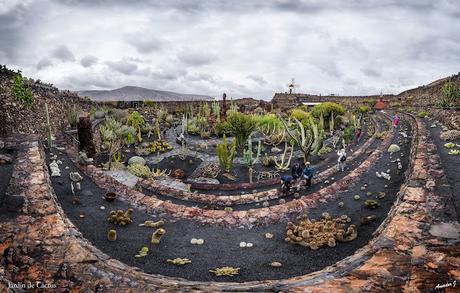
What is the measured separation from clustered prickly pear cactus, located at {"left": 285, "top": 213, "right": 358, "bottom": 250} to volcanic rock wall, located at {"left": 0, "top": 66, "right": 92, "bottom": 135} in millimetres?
10649

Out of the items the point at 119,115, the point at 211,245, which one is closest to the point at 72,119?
the point at 119,115

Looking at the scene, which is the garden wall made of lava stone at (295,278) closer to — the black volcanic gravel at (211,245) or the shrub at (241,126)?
the black volcanic gravel at (211,245)

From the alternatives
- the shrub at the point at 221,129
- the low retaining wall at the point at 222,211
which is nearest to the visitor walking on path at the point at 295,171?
the low retaining wall at the point at 222,211

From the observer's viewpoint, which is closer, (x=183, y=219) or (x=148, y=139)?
(x=183, y=219)

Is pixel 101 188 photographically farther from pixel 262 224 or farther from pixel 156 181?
pixel 262 224

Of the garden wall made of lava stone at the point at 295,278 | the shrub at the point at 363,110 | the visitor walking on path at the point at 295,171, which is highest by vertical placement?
the shrub at the point at 363,110

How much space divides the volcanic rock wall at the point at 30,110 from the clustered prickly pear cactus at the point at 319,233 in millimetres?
10649

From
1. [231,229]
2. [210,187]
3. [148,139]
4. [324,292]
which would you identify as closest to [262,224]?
[231,229]

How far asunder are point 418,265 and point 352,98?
1578 inches

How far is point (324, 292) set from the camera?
341 cm

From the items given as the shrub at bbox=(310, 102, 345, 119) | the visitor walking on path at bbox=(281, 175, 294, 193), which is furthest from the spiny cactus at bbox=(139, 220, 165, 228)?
the shrub at bbox=(310, 102, 345, 119)

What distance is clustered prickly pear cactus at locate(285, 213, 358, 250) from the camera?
6012 millimetres

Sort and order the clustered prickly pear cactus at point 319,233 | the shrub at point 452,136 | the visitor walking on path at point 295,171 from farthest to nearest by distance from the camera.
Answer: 1. the shrub at point 452,136
2. the visitor walking on path at point 295,171
3. the clustered prickly pear cactus at point 319,233

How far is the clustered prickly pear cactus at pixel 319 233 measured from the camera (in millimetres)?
6012
